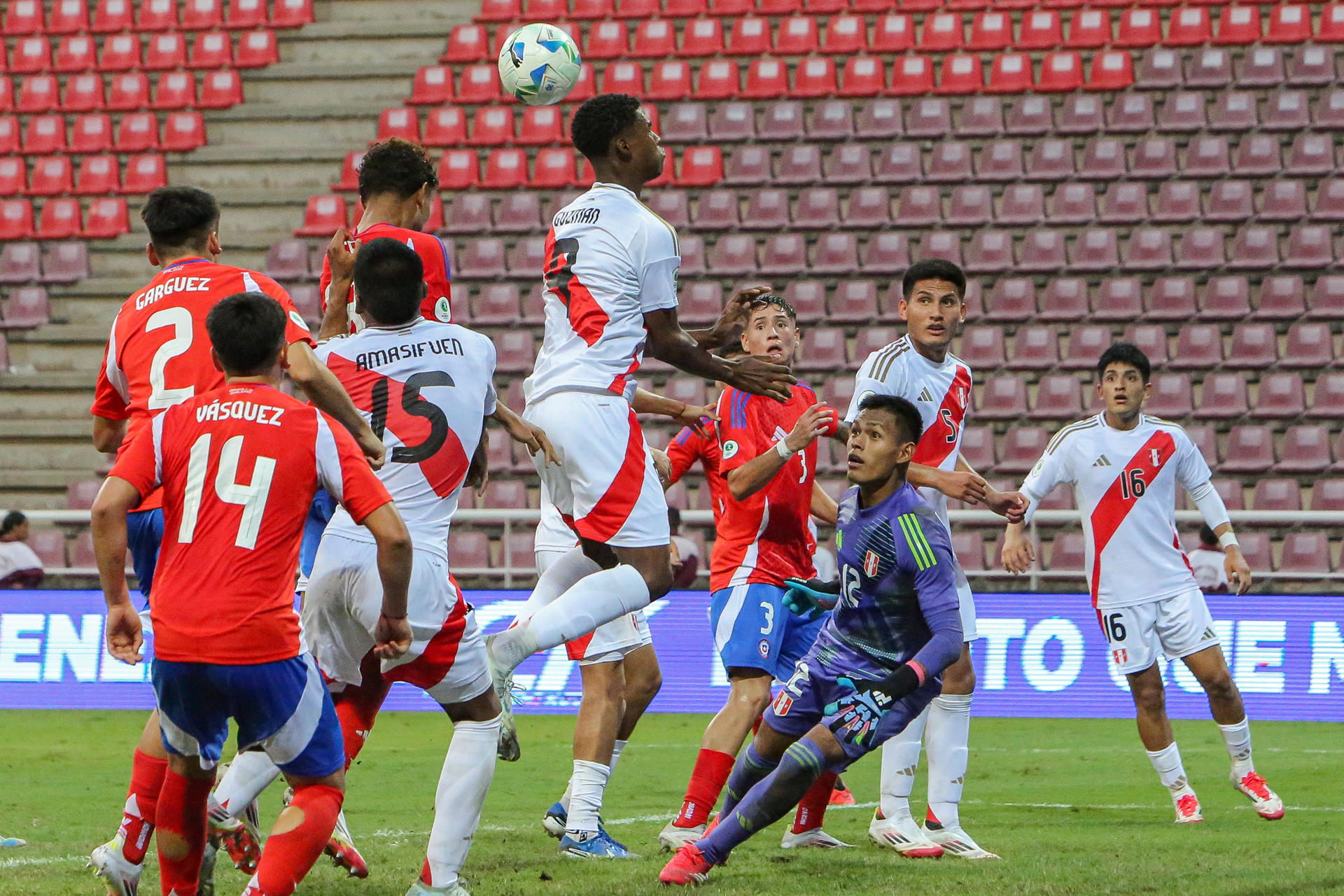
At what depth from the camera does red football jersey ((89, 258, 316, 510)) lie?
529 centimetres

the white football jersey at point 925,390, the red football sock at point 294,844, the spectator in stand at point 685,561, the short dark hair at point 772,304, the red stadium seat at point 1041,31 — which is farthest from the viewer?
the red stadium seat at point 1041,31

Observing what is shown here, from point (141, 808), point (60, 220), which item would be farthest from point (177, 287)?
point (60, 220)

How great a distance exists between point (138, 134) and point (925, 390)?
17006 mm

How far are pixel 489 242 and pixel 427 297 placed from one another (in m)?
12.9

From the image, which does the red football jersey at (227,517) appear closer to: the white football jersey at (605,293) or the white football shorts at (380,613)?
the white football shorts at (380,613)

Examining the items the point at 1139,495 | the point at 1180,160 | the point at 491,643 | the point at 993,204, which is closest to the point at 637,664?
the point at 491,643

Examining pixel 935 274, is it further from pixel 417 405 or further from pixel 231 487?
pixel 231 487

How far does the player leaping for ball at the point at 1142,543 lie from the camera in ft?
26.3

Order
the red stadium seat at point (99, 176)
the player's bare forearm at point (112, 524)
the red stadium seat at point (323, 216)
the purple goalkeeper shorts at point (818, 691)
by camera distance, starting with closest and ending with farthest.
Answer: the player's bare forearm at point (112, 524) → the purple goalkeeper shorts at point (818, 691) → the red stadium seat at point (323, 216) → the red stadium seat at point (99, 176)

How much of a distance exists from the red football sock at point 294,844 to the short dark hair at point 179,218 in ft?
6.83

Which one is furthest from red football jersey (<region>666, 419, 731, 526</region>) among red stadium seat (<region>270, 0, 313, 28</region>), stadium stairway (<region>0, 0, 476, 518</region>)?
red stadium seat (<region>270, 0, 313, 28</region>)

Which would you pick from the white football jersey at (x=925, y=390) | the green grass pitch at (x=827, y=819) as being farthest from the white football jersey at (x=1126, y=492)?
the white football jersey at (x=925, y=390)

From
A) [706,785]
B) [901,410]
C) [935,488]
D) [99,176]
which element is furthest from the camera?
[99,176]

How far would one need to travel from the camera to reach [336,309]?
620 centimetres
